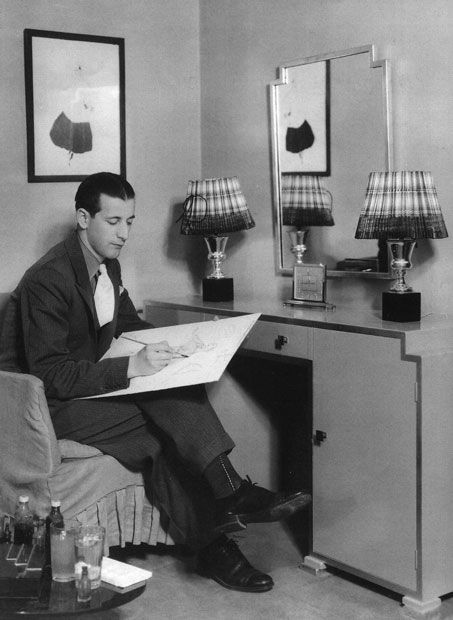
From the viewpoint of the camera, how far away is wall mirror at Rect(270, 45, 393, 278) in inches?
145

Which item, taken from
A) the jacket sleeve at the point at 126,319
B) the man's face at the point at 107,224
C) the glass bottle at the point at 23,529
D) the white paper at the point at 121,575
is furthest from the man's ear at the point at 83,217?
the white paper at the point at 121,575

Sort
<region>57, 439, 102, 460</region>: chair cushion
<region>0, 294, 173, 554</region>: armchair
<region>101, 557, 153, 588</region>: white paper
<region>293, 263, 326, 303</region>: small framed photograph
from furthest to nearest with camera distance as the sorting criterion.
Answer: <region>293, 263, 326, 303</region>: small framed photograph
<region>57, 439, 102, 460</region>: chair cushion
<region>0, 294, 173, 554</region>: armchair
<region>101, 557, 153, 588</region>: white paper

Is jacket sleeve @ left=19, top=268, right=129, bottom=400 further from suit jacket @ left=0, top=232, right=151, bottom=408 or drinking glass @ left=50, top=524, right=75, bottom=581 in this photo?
drinking glass @ left=50, top=524, right=75, bottom=581

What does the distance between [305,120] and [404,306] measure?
3.64 ft

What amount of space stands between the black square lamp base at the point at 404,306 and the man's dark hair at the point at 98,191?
1.07m

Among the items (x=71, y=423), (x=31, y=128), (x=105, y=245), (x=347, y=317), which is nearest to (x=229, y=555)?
(x=71, y=423)

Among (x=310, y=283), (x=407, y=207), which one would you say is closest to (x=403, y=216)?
(x=407, y=207)

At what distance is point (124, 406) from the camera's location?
11.3 ft

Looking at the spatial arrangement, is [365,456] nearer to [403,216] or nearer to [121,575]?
[403,216]

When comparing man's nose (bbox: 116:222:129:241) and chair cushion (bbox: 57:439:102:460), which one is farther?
man's nose (bbox: 116:222:129:241)

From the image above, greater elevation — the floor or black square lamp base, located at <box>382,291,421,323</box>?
black square lamp base, located at <box>382,291,421,323</box>

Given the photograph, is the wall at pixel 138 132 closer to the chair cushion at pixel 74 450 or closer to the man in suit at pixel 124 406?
the man in suit at pixel 124 406

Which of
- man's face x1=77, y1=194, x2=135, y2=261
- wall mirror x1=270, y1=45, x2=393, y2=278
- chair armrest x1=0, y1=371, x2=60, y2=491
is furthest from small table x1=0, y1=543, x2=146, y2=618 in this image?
wall mirror x1=270, y1=45, x2=393, y2=278

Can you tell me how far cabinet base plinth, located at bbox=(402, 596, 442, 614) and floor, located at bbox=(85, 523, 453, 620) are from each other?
0.06 ft
